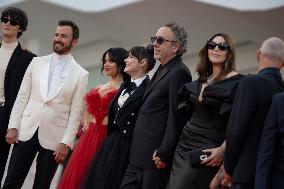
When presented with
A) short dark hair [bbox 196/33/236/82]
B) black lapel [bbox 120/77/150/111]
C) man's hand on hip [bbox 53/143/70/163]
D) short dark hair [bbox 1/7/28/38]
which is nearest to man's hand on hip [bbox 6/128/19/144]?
man's hand on hip [bbox 53/143/70/163]

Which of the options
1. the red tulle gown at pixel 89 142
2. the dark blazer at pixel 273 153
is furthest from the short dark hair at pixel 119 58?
the dark blazer at pixel 273 153

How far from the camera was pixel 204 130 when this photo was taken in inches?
207

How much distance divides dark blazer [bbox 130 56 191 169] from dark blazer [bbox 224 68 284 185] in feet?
2.70

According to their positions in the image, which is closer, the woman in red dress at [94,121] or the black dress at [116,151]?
the black dress at [116,151]

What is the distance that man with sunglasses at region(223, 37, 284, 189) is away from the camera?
4.75 meters

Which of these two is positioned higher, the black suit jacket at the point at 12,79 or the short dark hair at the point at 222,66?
the short dark hair at the point at 222,66

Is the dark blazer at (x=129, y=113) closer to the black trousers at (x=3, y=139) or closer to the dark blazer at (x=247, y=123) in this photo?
the black trousers at (x=3, y=139)

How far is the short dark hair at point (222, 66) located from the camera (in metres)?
5.39

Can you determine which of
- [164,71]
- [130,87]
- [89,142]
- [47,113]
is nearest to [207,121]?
[164,71]

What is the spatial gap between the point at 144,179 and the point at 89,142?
103cm

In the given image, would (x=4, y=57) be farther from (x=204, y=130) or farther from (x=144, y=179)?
(x=204, y=130)

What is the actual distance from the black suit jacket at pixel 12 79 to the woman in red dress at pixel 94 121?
0.72 metres

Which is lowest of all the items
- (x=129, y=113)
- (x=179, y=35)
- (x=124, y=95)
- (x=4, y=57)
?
(x=129, y=113)

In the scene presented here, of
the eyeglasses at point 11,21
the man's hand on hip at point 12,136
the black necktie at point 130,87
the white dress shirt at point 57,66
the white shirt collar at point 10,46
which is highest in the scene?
the eyeglasses at point 11,21
